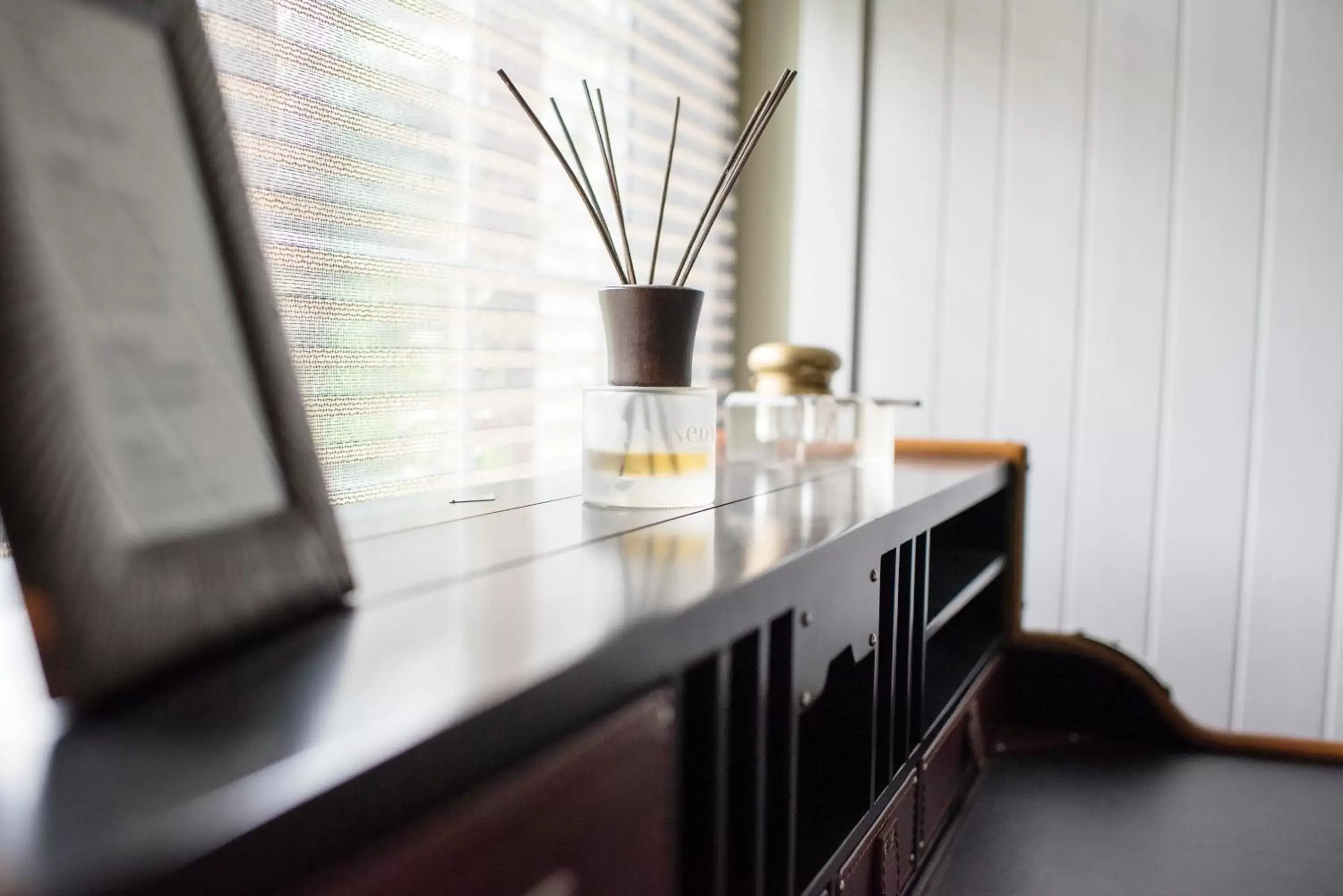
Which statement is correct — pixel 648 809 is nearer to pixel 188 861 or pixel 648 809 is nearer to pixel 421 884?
pixel 421 884

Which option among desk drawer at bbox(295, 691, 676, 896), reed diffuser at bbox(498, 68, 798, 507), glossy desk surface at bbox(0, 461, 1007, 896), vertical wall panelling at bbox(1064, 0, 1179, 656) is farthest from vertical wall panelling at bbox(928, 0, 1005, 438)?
desk drawer at bbox(295, 691, 676, 896)

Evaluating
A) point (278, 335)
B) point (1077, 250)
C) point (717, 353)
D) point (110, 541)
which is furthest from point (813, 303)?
point (110, 541)

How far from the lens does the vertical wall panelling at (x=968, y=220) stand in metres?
1.99

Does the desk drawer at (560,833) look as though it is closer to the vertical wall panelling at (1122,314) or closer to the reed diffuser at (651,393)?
the reed diffuser at (651,393)

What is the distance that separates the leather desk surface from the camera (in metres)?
1.16

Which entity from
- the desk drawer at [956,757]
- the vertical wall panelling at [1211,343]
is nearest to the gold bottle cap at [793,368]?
the desk drawer at [956,757]

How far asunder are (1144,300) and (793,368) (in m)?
0.78

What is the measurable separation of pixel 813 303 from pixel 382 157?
1164 mm

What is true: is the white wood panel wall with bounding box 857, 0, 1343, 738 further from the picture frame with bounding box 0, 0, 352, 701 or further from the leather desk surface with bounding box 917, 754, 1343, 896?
the picture frame with bounding box 0, 0, 352, 701

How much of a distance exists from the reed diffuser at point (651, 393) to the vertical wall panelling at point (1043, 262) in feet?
3.90

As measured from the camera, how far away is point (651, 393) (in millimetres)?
883

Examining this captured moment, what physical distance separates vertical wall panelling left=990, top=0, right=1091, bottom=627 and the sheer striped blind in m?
0.71

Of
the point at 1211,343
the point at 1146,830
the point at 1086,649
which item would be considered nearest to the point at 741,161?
the point at 1146,830

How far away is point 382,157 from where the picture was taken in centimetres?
111
